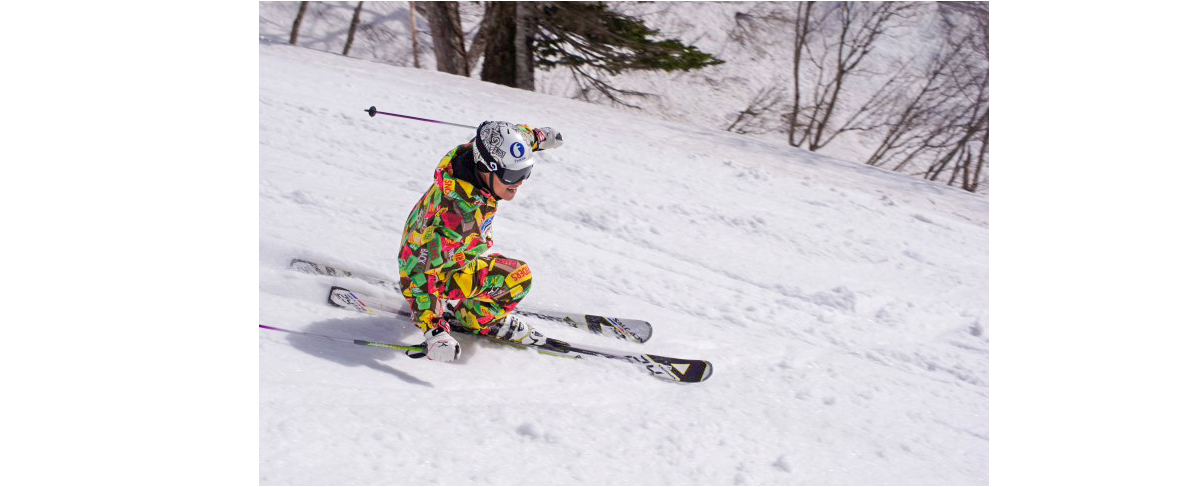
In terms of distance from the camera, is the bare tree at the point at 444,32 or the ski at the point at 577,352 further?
the bare tree at the point at 444,32

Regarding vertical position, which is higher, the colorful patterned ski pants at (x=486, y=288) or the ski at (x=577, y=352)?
the colorful patterned ski pants at (x=486, y=288)

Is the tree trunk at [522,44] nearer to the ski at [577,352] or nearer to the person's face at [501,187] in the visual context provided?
the ski at [577,352]

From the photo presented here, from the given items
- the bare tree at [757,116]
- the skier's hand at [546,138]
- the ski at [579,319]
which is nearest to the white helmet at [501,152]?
the skier's hand at [546,138]

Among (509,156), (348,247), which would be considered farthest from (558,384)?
(348,247)

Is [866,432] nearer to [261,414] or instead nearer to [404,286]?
[404,286]

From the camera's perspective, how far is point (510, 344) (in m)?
4.29

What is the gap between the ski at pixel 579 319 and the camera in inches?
185

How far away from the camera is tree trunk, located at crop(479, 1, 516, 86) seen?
42.8 feet

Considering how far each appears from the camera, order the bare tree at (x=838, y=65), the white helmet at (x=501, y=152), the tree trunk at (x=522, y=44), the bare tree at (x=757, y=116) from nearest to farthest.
A: 1. the white helmet at (x=501, y=152)
2. the tree trunk at (x=522, y=44)
3. the bare tree at (x=838, y=65)
4. the bare tree at (x=757, y=116)

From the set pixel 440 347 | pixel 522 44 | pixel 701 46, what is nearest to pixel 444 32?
pixel 522 44

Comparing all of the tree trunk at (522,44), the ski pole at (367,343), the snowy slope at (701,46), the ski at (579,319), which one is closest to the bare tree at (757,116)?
the snowy slope at (701,46)

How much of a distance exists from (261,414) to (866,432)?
→ 275 centimetres

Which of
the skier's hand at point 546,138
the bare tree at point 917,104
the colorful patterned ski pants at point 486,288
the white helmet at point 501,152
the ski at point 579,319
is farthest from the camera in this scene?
the bare tree at point 917,104

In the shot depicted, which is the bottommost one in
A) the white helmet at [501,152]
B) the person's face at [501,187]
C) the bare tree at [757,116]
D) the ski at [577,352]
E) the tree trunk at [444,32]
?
the ski at [577,352]
